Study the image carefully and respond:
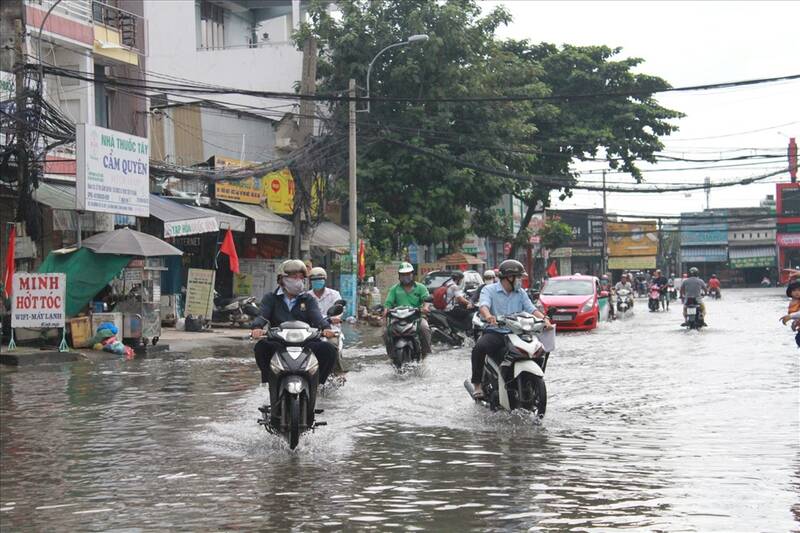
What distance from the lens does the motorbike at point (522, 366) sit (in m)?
9.92

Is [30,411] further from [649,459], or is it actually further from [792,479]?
[792,479]

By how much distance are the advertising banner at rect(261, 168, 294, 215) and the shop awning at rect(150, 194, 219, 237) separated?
5623mm

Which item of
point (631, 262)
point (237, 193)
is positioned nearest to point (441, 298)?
point (237, 193)

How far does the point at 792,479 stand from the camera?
23.8ft

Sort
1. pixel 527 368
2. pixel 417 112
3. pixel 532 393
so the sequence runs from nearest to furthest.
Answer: pixel 527 368, pixel 532 393, pixel 417 112

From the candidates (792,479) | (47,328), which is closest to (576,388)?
(792,479)

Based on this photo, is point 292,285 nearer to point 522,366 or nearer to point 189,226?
point 522,366

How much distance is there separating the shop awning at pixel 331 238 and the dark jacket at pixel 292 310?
81.0ft

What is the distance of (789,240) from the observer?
270 ft

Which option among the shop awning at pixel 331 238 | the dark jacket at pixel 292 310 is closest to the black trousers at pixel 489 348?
the dark jacket at pixel 292 310

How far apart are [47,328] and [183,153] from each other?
15.3 meters

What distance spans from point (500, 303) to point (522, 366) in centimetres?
102

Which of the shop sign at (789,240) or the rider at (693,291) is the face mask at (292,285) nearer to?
the rider at (693,291)

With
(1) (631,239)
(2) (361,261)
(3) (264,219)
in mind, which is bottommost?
(2) (361,261)
